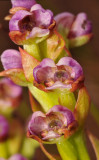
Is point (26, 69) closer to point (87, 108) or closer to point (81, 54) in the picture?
point (87, 108)

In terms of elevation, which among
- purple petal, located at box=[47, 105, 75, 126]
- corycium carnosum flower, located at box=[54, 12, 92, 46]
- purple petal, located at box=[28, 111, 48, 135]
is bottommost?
purple petal, located at box=[28, 111, 48, 135]

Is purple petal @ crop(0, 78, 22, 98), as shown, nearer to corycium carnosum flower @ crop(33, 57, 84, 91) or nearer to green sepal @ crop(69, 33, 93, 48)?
green sepal @ crop(69, 33, 93, 48)

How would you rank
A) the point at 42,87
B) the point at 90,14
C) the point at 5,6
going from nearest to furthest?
the point at 42,87 → the point at 5,6 → the point at 90,14

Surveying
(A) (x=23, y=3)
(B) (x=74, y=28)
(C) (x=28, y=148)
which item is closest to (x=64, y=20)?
(B) (x=74, y=28)

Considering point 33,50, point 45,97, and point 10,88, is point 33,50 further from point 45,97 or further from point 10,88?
point 10,88

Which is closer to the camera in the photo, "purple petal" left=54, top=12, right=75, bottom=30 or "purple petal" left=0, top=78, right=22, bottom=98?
"purple petal" left=54, top=12, right=75, bottom=30

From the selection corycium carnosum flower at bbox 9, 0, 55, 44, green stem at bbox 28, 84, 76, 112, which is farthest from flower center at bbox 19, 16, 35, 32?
green stem at bbox 28, 84, 76, 112

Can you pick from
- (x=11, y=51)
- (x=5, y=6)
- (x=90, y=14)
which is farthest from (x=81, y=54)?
(x=11, y=51)
